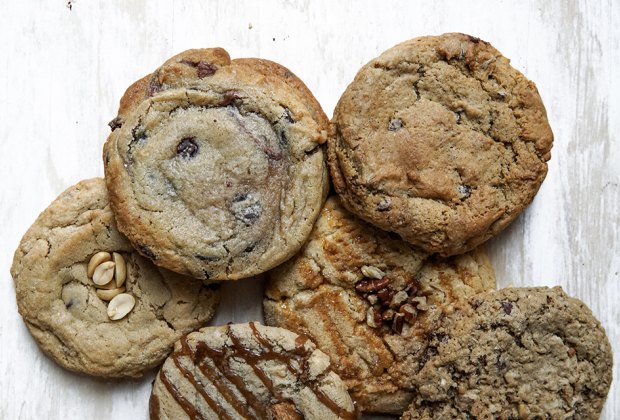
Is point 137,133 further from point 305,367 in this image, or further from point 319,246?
point 305,367

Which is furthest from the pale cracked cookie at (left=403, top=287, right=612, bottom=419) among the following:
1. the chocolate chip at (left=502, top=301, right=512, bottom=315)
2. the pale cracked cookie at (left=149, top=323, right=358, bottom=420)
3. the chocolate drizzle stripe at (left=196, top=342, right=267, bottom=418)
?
the chocolate drizzle stripe at (left=196, top=342, right=267, bottom=418)

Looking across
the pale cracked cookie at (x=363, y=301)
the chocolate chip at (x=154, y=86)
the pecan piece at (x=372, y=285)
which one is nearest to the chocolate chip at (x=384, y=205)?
the pale cracked cookie at (x=363, y=301)

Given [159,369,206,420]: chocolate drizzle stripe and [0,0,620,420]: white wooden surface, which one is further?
[0,0,620,420]: white wooden surface

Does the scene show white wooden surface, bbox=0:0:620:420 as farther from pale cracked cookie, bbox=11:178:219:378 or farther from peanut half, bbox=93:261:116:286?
peanut half, bbox=93:261:116:286

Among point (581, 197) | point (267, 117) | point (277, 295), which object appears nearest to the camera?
point (267, 117)

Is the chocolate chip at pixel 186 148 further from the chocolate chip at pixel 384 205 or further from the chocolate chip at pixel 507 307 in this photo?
the chocolate chip at pixel 507 307

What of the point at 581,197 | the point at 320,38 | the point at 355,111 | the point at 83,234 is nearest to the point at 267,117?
the point at 355,111

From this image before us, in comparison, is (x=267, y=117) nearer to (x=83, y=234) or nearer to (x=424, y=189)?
(x=424, y=189)
